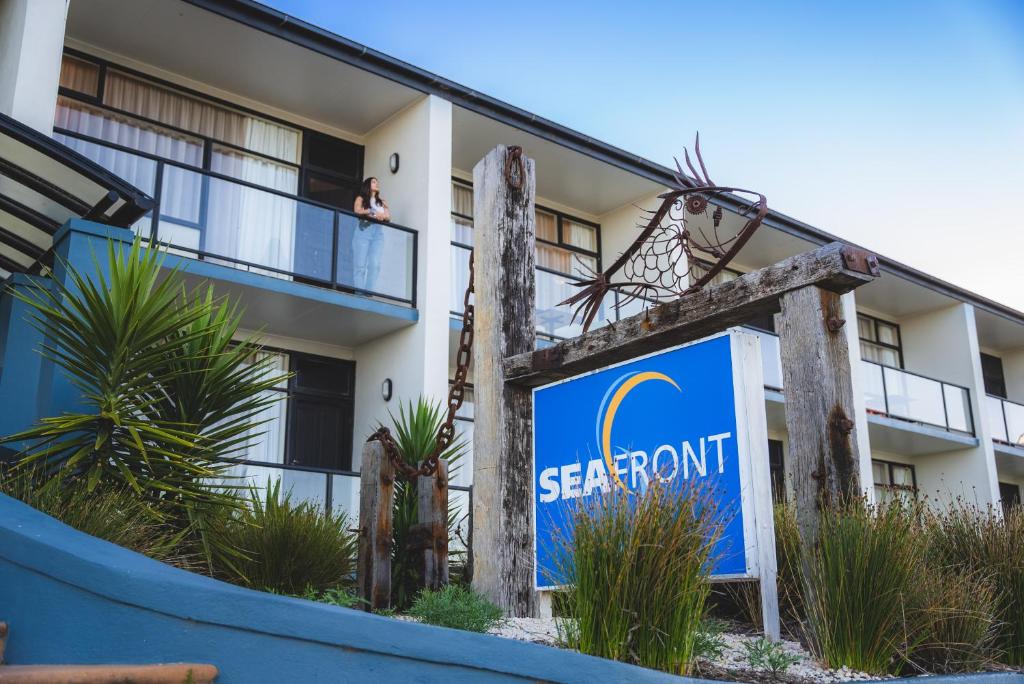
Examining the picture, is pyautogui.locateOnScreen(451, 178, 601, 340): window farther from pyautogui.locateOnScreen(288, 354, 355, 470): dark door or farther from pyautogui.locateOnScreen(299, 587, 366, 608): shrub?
pyautogui.locateOnScreen(299, 587, 366, 608): shrub

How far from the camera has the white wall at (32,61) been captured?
935cm

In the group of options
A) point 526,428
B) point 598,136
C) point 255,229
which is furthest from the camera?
point 598,136

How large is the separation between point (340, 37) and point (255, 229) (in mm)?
2680

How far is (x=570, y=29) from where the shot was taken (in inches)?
533

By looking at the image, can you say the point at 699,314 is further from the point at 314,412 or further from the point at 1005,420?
the point at 1005,420

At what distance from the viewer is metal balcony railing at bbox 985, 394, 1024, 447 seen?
826 inches

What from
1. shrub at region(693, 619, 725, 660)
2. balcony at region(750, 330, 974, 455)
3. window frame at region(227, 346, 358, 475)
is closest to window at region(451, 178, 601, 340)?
window frame at region(227, 346, 358, 475)

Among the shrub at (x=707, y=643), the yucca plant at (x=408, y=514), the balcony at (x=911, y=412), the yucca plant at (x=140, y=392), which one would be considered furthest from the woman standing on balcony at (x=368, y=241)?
the shrub at (x=707, y=643)

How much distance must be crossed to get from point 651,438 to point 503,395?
45.2 inches

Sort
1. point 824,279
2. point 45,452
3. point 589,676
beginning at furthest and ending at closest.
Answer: point 45,452, point 824,279, point 589,676

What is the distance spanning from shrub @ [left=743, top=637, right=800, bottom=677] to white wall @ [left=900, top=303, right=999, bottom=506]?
638 inches

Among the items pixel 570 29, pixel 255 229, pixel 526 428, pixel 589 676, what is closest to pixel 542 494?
pixel 526 428

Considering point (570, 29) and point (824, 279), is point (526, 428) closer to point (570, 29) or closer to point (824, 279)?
point (824, 279)

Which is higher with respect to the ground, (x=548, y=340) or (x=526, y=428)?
(x=548, y=340)
